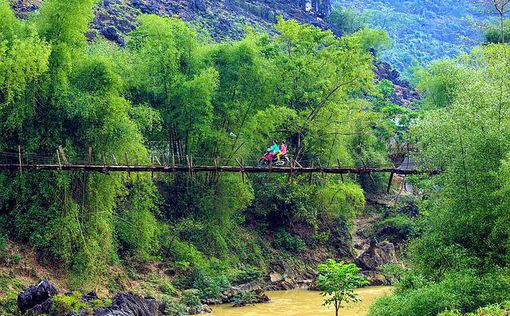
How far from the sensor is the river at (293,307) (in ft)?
58.7

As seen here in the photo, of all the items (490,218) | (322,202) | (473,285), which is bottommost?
(322,202)

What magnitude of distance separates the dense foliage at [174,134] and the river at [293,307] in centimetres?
118

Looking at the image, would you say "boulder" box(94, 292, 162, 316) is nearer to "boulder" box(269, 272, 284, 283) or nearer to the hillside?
"boulder" box(269, 272, 284, 283)

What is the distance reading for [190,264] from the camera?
68.1 feet

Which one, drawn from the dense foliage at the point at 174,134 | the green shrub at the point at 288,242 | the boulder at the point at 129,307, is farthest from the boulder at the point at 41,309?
the green shrub at the point at 288,242

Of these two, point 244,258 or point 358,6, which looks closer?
point 244,258

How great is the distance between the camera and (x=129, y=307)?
14.6 m

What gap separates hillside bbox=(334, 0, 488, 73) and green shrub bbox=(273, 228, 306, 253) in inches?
1845

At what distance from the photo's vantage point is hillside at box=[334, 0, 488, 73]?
75.4 meters

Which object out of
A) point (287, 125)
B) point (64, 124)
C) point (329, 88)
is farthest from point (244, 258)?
point (64, 124)

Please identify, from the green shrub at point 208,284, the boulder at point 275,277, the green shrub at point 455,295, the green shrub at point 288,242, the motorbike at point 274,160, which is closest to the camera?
the green shrub at point 455,295

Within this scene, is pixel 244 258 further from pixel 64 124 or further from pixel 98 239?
pixel 64 124

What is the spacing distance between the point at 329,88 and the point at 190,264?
7.54 metres

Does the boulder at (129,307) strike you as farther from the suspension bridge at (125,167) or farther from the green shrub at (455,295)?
the green shrub at (455,295)
